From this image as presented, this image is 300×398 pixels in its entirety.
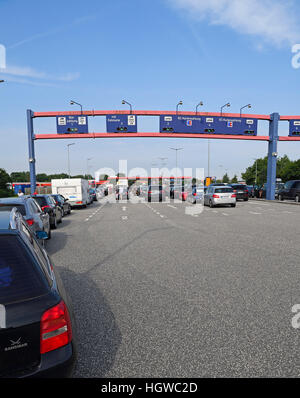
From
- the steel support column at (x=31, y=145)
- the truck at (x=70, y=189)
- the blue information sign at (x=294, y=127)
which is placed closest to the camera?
the truck at (x=70, y=189)

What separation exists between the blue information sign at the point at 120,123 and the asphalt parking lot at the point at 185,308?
22.7 metres

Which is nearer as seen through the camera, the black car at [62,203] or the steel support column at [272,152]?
the black car at [62,203]

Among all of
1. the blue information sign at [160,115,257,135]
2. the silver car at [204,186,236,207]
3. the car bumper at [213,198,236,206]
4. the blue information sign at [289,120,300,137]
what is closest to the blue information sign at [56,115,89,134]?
the blue information sign at [160,115,257,135]

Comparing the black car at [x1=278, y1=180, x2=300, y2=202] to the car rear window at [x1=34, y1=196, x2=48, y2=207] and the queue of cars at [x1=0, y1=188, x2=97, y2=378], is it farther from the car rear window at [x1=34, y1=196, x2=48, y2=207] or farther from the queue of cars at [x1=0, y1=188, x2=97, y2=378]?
the queue of cars at [x1=0, y1=188, x2=97, y2=378]

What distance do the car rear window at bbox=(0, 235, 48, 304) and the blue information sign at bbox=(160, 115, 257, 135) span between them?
2859 centimetres

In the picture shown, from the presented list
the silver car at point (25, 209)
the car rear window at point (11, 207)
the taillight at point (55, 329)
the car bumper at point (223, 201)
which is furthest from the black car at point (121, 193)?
the taillight at point (55, 329)

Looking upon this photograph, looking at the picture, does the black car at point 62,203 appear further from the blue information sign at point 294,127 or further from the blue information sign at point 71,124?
the blue information sign at point 294,127

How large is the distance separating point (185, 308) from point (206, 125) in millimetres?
28156

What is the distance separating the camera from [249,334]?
3.41 metres

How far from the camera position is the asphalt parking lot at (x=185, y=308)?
2.88 metres

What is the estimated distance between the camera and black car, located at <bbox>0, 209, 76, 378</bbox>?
1931 mm

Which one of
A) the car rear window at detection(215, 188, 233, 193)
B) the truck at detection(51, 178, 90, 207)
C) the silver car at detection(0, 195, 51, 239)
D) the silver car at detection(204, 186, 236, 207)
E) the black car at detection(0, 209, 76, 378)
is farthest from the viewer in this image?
the truck at detection(51, 178, 90, 207)

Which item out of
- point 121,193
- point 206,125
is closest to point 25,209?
point 206,125
